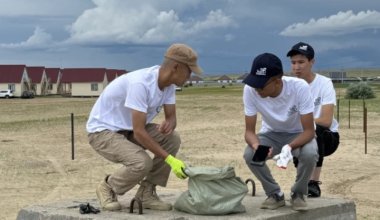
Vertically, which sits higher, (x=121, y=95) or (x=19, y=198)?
(x=121, y=95)

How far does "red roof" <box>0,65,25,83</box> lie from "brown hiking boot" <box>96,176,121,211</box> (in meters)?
62.2

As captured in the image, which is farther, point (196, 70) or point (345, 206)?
point (345, 206)

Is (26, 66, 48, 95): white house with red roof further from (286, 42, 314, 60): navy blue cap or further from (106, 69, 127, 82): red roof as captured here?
(286, 42, 314, 60): navy blue cap

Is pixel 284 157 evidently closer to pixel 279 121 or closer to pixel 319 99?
pixel 279 121

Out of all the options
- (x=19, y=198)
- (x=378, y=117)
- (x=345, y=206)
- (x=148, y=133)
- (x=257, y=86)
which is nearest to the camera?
(x=257, y=86)

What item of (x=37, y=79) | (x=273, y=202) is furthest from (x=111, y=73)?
(x=273, y=202)

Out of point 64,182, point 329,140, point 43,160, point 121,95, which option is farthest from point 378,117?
point 121,95

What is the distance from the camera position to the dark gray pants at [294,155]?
4.94 m

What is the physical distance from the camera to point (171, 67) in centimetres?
477

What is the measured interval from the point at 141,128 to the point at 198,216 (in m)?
0.82

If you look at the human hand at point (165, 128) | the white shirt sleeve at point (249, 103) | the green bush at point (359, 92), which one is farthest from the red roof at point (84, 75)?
the white shirt sleeve at point (249, 103)

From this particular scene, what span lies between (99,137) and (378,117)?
2053cm

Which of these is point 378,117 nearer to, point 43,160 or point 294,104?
point 43,160

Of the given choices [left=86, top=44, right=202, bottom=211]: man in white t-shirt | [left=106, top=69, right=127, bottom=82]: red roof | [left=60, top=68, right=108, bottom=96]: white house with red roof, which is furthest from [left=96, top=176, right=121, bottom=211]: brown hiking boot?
[left=106, top=69, right=127, bottom=82]: red roof
